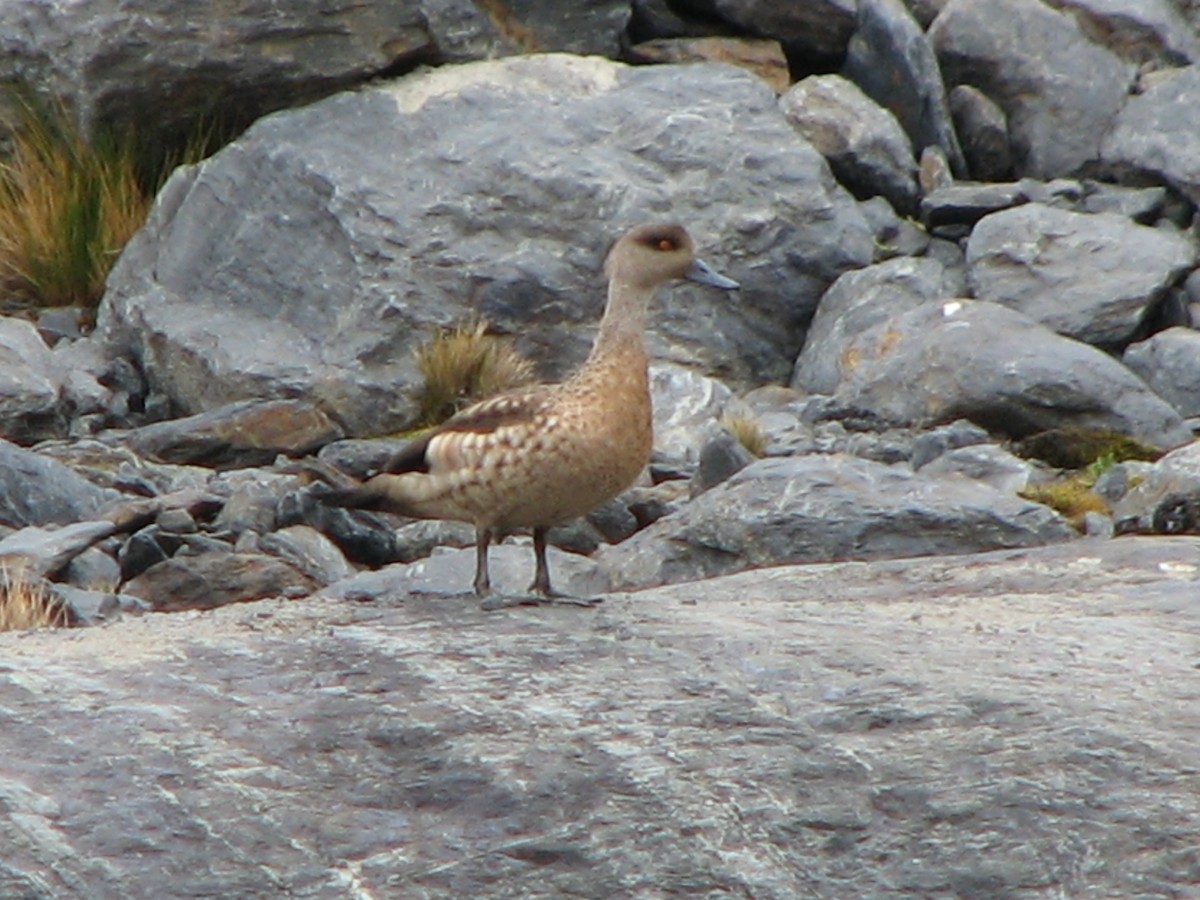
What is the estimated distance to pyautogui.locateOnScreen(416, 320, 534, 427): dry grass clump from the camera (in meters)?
15.2

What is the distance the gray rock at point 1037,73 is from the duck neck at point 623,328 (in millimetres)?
9998

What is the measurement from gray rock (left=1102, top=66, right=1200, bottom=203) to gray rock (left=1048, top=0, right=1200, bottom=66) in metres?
0.54

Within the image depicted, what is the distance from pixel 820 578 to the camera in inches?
364

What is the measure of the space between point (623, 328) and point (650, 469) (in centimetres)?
552

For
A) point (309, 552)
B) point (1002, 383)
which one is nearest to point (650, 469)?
point (1002, 383)

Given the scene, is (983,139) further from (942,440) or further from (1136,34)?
(942,440)

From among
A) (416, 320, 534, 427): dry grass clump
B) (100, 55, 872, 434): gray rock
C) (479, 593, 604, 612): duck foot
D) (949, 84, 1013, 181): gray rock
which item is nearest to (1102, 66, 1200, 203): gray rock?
(949, 84, 1013, 181): gray rock

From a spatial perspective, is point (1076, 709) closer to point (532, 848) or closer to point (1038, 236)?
point (532, 848)

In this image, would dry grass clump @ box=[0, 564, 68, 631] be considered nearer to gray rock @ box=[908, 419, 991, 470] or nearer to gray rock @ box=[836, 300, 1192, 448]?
gray rock @ box=[908, 419, 991, 470]

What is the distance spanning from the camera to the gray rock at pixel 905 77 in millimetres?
18172

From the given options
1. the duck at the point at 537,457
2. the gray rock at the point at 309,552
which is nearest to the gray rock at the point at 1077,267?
the gray rock at the point at 309,552

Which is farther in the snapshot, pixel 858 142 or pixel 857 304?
pixel 858 142

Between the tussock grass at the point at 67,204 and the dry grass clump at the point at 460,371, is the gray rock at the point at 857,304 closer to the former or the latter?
the dry grass clump at the point at 460,371

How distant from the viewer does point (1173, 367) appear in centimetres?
1539
